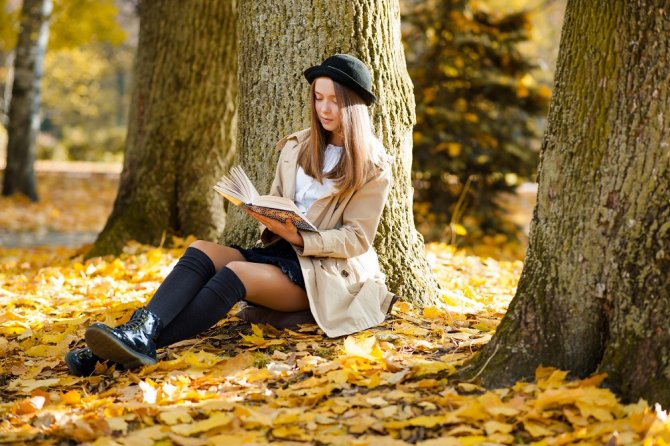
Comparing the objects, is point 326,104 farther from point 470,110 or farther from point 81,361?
point 470,110

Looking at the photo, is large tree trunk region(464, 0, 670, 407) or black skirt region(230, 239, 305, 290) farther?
black skirt region(230, 239, 305, 290)

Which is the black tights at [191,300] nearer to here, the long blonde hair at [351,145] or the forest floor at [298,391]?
the forest floor at [298,391]

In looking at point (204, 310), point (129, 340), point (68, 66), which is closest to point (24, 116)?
point (204, 310)

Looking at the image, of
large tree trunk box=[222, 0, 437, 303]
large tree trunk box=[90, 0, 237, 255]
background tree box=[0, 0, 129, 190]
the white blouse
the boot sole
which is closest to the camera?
the boot sole

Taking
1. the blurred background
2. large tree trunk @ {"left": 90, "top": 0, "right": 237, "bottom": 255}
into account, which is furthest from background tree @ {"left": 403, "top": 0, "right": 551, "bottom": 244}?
large tree trunk @ {"left": 90, "top": 0, "right": 237, "bottom": 255}

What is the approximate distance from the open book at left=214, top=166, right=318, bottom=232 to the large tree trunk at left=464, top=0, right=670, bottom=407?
3.44ft

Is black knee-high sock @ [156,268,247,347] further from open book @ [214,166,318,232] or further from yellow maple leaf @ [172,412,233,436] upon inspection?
yellow maple leaf @ [172,412,233,436]

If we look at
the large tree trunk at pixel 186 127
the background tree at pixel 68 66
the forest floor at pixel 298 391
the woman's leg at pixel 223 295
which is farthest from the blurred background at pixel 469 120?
the woman's leg at pixel 223 295

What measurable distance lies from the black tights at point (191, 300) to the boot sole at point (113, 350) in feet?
0.55

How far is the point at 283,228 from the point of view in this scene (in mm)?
3873

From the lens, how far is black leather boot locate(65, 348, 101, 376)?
3648 millimetres

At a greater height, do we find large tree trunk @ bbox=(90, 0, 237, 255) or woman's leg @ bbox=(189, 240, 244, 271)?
large tree trunk @ bbox=(90, 0, 237, 255)

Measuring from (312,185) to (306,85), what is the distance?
2.22 ft

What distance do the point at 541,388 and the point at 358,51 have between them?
218 centimetres
